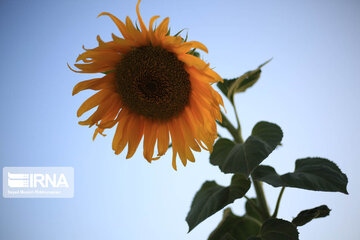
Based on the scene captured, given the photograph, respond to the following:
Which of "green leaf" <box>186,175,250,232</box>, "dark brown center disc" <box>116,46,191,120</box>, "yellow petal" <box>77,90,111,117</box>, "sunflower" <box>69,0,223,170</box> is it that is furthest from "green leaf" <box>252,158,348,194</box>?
"yellow petal" <box>77,90,111,117</box>

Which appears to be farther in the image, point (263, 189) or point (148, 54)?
point (263, 189)

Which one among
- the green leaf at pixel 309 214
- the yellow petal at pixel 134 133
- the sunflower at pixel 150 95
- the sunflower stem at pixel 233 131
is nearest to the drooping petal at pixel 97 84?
the sunflower at pixel 150 95

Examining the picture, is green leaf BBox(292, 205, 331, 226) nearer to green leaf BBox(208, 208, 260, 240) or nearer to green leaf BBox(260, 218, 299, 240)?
green leaf BBox(260, 218, 299, 240)

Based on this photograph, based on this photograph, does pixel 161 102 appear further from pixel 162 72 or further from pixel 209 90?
pixel 209 90

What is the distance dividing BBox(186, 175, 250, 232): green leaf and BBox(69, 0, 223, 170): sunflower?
15cm

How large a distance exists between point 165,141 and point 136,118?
12 centimetres

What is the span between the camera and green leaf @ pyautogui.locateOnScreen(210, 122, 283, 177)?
836 mm

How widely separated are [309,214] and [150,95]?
0.59 m

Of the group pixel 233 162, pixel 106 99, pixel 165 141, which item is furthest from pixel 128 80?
pixel 233 162

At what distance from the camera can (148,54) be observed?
91cm

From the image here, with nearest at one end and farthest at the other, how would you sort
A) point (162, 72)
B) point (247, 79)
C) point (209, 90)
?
1. point (209, 90)
2. point (162, 72)
3. point (247, 79)

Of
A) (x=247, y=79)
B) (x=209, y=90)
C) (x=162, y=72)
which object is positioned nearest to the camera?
(x=209, y=90)

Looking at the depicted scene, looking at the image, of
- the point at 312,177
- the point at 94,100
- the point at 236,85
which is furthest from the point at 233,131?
the point at 94,100

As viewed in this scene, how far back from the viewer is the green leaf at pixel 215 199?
0.91 m
